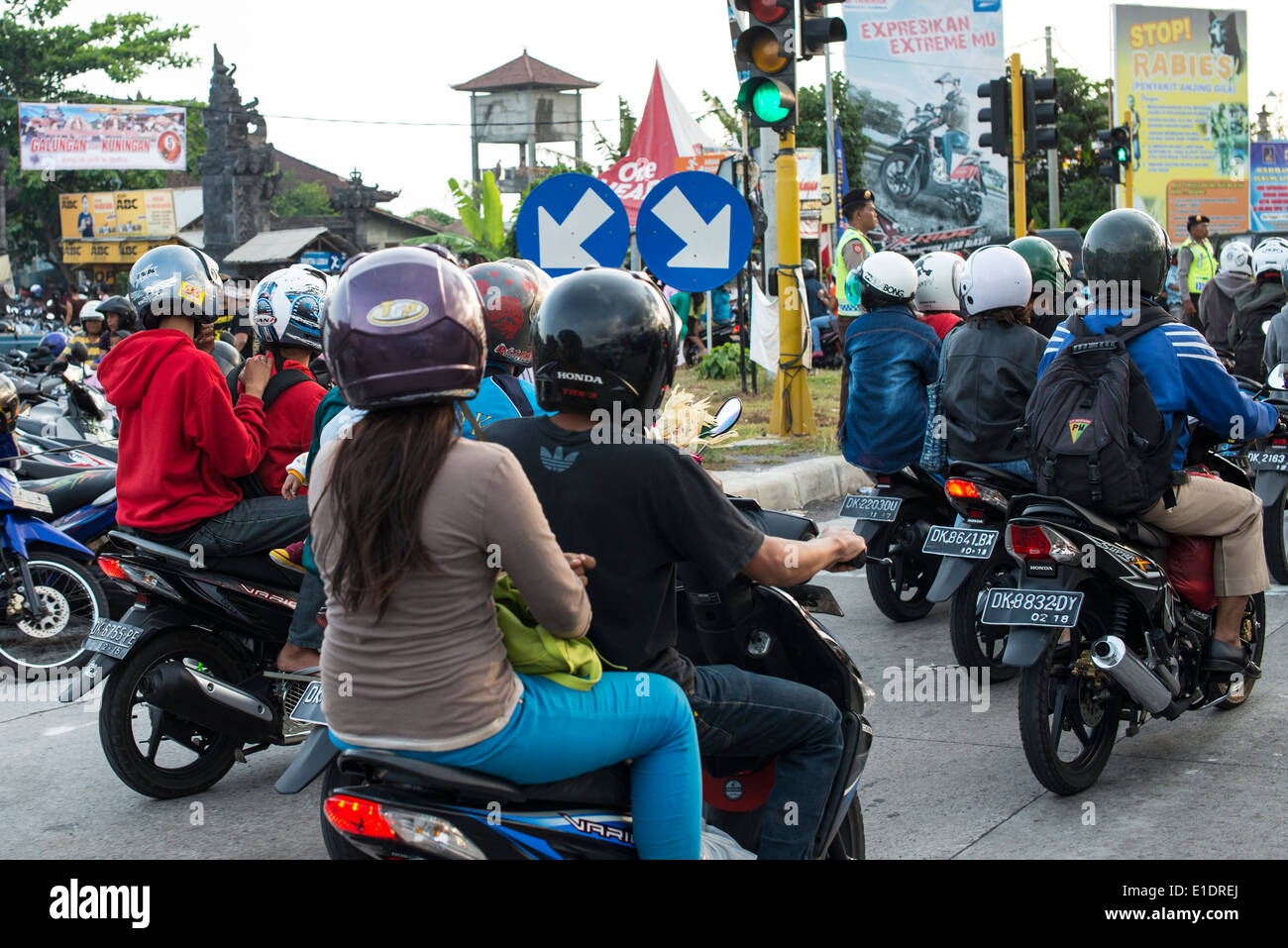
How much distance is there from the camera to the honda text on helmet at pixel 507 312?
14.3ft

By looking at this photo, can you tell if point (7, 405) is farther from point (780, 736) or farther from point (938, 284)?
point (780, 736)

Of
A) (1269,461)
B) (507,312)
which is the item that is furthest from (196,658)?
(1269,461)

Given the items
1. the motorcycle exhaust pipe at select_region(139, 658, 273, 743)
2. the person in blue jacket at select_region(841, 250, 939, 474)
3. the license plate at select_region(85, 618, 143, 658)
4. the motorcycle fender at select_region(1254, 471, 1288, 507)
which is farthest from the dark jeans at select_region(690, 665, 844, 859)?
the motorcycle fender at select_region(1254, 471, 1288, 507)

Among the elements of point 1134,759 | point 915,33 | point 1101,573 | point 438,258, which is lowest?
point 1134,759

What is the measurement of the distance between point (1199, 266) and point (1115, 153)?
21.5 ft

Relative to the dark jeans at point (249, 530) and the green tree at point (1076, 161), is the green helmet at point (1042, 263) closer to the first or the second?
the dark jeans at point (249, 530)

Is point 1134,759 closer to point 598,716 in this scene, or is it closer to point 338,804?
point 598,716

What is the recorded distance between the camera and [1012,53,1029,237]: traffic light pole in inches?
596

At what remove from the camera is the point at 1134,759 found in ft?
15.8

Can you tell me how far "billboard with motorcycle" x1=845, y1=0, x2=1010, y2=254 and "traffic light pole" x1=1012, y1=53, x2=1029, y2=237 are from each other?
14.5 meters

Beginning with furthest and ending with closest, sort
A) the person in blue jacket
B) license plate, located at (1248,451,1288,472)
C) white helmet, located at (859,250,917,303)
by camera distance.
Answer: license plate, located at (1248,451,1288,472) → white helmet, located at (859,250,917,303) → the person in blue jacket

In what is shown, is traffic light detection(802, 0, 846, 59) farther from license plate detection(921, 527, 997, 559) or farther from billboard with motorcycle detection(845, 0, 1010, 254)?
billboard with motorcycle detection(845, 0, 1010, 254)

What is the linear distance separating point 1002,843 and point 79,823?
3033 millimetres

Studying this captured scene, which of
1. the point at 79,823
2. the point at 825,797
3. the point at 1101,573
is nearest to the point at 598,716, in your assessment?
the point at 825,797
